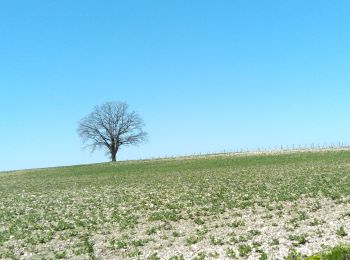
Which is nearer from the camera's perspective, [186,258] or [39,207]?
Answer: [186,258]

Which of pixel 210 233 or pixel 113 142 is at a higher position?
pixel 113 142

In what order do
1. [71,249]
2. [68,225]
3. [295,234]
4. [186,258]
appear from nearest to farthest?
[186,258], [295,234], [71,249], [68,225]

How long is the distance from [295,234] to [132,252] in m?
5.68

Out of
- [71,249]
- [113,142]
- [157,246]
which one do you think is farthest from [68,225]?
[113,142]

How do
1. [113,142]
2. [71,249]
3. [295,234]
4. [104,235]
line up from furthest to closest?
[113,142]
[104,235]
[71,249]
[295,234]

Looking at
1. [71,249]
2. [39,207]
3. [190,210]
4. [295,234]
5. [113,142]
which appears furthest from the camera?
[113,142]

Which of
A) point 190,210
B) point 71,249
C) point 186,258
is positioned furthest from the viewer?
point 190,210

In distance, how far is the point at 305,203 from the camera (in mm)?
21359

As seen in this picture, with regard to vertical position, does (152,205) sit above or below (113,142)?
below

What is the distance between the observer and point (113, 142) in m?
114

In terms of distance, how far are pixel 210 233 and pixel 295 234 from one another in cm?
347

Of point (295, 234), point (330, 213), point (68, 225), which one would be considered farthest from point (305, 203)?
Answer: point (68, 225)

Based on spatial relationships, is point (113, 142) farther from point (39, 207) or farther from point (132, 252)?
point (132, 252)

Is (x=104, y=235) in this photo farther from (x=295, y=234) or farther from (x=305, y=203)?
(x=305, y=203)
